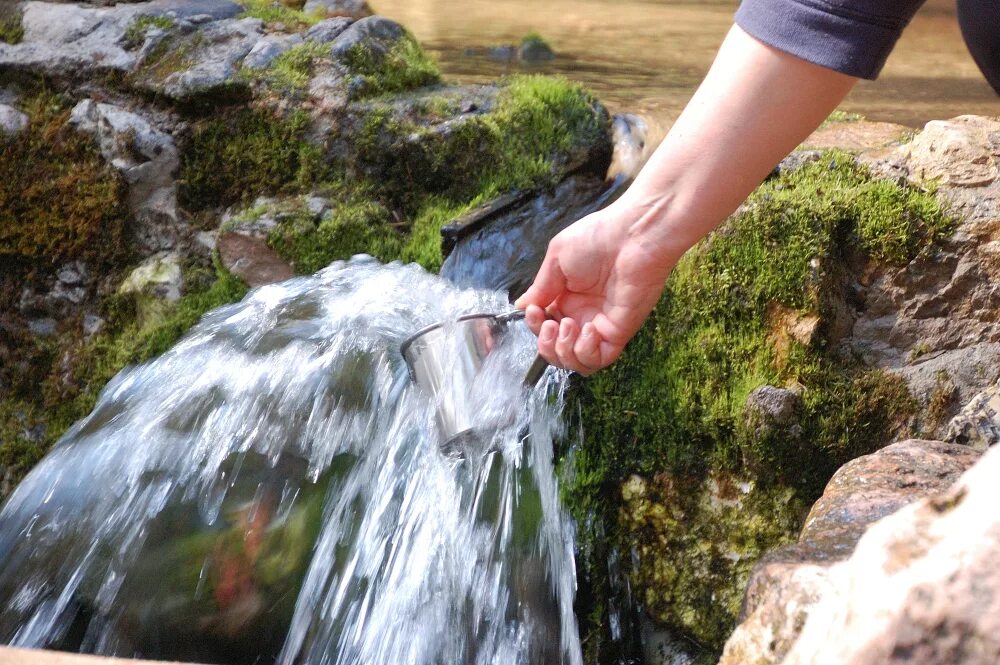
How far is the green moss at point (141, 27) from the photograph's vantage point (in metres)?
3.84

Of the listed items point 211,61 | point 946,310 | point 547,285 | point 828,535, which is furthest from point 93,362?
point 946,310

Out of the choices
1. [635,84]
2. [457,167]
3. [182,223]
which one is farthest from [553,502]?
[635,84]

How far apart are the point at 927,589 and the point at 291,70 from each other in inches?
134

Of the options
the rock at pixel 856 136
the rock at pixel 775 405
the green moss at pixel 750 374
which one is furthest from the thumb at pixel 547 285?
the rock at pixel 856 136

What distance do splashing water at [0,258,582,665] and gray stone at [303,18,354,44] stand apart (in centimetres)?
179

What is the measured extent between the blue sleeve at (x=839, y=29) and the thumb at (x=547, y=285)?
753 millimetres

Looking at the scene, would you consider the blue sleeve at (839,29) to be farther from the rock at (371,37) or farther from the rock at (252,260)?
the rock at (371,37)

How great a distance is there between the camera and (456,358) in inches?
84.4

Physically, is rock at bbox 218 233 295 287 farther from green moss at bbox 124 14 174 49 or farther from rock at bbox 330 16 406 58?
green moss at bbox 124 14 174 49

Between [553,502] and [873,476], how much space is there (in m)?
0.98

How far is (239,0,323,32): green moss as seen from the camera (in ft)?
13.0

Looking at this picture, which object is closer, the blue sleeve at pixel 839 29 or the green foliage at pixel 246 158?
the blue sleeve at pixel 839 29

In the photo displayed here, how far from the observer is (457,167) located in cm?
336

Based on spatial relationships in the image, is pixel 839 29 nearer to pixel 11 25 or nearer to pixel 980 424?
pixel 980 424
